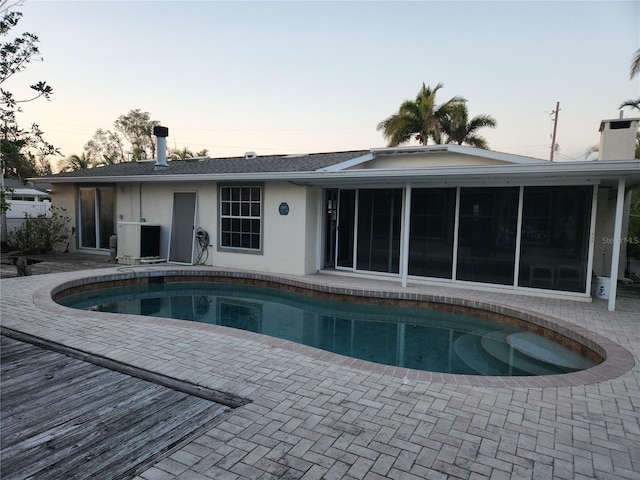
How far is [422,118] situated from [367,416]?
65.6 ft

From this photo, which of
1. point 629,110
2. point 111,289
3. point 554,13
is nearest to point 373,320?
point 111,289

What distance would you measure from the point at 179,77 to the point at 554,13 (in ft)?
38.7

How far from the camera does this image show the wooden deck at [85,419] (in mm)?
2234

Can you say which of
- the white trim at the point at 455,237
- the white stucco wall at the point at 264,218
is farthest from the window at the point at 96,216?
the white trim at the point at 455,237

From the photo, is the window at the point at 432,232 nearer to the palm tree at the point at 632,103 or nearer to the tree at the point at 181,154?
the palm tree at the point at 632,103

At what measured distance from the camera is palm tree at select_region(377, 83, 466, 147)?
67.3 ft

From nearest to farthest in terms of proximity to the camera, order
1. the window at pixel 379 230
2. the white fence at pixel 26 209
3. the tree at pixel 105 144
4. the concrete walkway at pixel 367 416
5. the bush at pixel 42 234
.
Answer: the concrete walkway at pixel 367 416 → the window at pixel 379 230 → the bush at pixel 42 234 → the white fence at pixel 26 209 → the tree at pixel 105 144

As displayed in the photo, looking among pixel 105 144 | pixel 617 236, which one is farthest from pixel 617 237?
pixel 105 144

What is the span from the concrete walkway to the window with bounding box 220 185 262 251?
4.87 metres

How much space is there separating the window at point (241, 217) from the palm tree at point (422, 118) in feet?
43.9

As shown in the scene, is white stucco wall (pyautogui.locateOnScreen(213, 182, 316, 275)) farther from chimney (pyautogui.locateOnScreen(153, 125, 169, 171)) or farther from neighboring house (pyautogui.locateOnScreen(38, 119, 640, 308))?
chimney (pyautogui.locateOnScreen(153, 125, 169, 171))

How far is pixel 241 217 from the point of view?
31.5ft

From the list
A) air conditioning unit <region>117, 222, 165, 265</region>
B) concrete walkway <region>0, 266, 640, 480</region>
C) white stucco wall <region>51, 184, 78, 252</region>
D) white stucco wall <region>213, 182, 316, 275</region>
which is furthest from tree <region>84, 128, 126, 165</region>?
concrete walkway <region>0, 266, 640, 480</region>

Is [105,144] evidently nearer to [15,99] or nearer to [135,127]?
[135,127]
